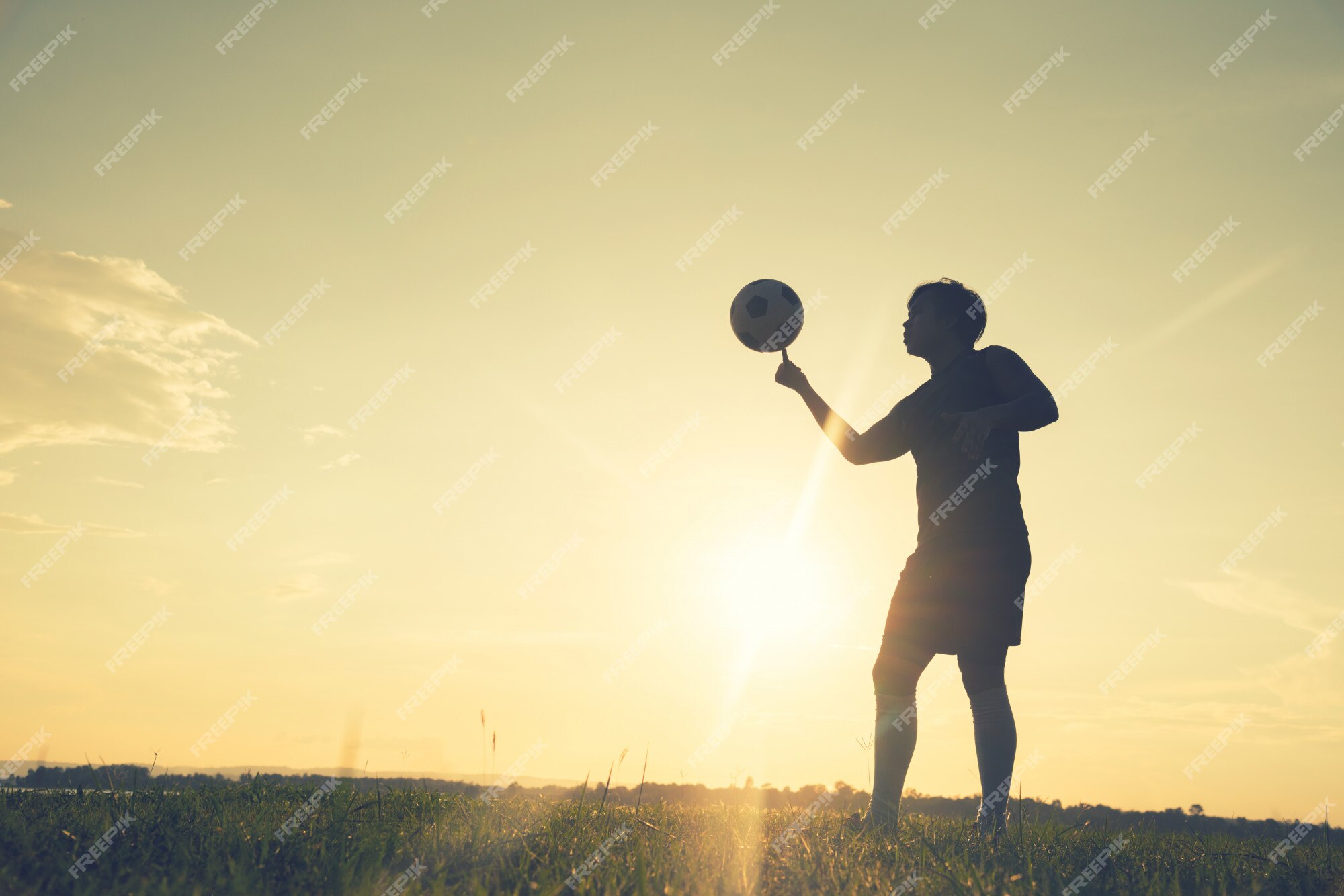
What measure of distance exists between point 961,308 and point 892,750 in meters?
2.84

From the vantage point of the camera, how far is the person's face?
5.87m

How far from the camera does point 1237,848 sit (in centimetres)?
483

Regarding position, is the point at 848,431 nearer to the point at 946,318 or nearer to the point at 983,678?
the point at 946,318

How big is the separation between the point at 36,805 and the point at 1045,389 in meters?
5.85

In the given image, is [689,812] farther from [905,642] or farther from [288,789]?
[288,789]

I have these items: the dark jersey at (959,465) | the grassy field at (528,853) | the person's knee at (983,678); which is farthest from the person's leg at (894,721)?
the dark jersey at (959,465)

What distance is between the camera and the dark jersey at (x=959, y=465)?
211 inches

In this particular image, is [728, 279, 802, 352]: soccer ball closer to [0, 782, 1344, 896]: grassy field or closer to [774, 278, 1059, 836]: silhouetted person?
[774, 278, 1059, 836]: silhouetted person

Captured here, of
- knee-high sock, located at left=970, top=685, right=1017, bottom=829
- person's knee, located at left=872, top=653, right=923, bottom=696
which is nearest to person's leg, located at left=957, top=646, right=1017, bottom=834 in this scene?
knee-high sock, located at left=970, top=685, right=1017, bottom=829

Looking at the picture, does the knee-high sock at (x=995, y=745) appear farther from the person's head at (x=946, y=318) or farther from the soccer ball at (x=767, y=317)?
the soccer ball at (x=767, y=317)

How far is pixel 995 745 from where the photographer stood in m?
5.03

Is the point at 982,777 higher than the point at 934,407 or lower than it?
lower

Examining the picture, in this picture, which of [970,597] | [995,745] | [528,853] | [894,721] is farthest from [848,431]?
[528,853]

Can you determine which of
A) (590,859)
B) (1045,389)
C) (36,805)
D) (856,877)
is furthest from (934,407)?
(36,805)
